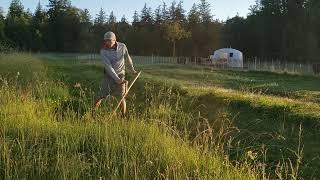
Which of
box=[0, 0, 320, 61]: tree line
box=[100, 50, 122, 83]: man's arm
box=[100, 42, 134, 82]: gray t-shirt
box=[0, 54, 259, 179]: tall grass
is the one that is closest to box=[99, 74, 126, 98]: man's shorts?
box=[100, 42, 134, 82]: gray t-shirt

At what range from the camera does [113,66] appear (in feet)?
38.9

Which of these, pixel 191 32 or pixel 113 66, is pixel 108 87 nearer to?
pixel 113 66

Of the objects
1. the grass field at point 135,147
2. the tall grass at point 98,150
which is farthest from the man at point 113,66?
the tall grass at point 98,150

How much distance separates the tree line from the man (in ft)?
211

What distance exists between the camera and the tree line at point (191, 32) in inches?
3184

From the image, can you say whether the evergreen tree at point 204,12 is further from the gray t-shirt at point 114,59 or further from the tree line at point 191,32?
the gray t-shirt at point 114,59

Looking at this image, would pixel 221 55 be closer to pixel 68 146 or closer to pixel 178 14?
pixel 178 14

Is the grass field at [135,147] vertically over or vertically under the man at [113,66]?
under

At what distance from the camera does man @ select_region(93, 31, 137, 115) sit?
11.5 meters

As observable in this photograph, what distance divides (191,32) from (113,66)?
2685 inches

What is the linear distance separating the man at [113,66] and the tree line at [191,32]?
64.4 meters

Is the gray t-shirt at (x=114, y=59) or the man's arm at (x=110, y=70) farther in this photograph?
the gray t-shirt at (x=114, y=59)

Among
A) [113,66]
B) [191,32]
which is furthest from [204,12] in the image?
[113,66]

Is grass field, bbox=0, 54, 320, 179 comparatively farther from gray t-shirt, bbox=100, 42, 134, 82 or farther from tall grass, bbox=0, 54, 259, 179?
gray t-shirt, bbox=100, 42, 134, 82
